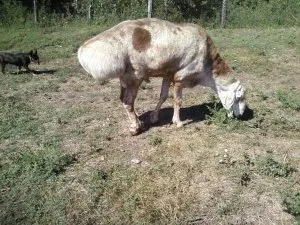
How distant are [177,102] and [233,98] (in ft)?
3.25

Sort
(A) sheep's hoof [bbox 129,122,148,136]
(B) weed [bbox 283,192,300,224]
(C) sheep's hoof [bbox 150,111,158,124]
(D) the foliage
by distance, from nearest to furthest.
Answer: (B) weed [bbox 283,192,300,224] < (A) sheep's hoof [bbox 129,122,148,136] < (C) sheep's hoof [bbox 150,111,158,124] < (D) the foliage

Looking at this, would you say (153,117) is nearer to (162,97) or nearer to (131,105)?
(162,97)

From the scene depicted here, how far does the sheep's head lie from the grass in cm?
21

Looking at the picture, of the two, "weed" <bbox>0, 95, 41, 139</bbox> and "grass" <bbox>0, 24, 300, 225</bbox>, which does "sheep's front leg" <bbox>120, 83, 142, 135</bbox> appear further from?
"weed" <bbox>0, 95, 41, 139</bbox>

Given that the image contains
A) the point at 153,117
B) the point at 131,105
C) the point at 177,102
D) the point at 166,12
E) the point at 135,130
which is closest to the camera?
the point at 131,105

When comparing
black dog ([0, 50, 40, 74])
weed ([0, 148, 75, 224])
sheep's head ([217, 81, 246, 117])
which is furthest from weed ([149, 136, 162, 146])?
black dog ([0, 50, 40, 74])

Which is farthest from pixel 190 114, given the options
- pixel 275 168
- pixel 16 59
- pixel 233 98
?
pixel 16 59

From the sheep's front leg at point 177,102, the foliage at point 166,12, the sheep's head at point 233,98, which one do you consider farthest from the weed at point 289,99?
the foliage at point 166,12

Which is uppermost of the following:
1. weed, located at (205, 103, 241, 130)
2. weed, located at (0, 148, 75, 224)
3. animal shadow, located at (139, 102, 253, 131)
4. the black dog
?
the black dog

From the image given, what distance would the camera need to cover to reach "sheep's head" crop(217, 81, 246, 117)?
26.7 ft

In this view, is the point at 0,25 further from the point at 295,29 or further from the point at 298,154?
the point at 298,154

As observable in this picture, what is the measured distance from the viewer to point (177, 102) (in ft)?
26.2

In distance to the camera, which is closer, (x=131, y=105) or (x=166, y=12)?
(x=131, y=105)

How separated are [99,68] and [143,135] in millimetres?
1658
